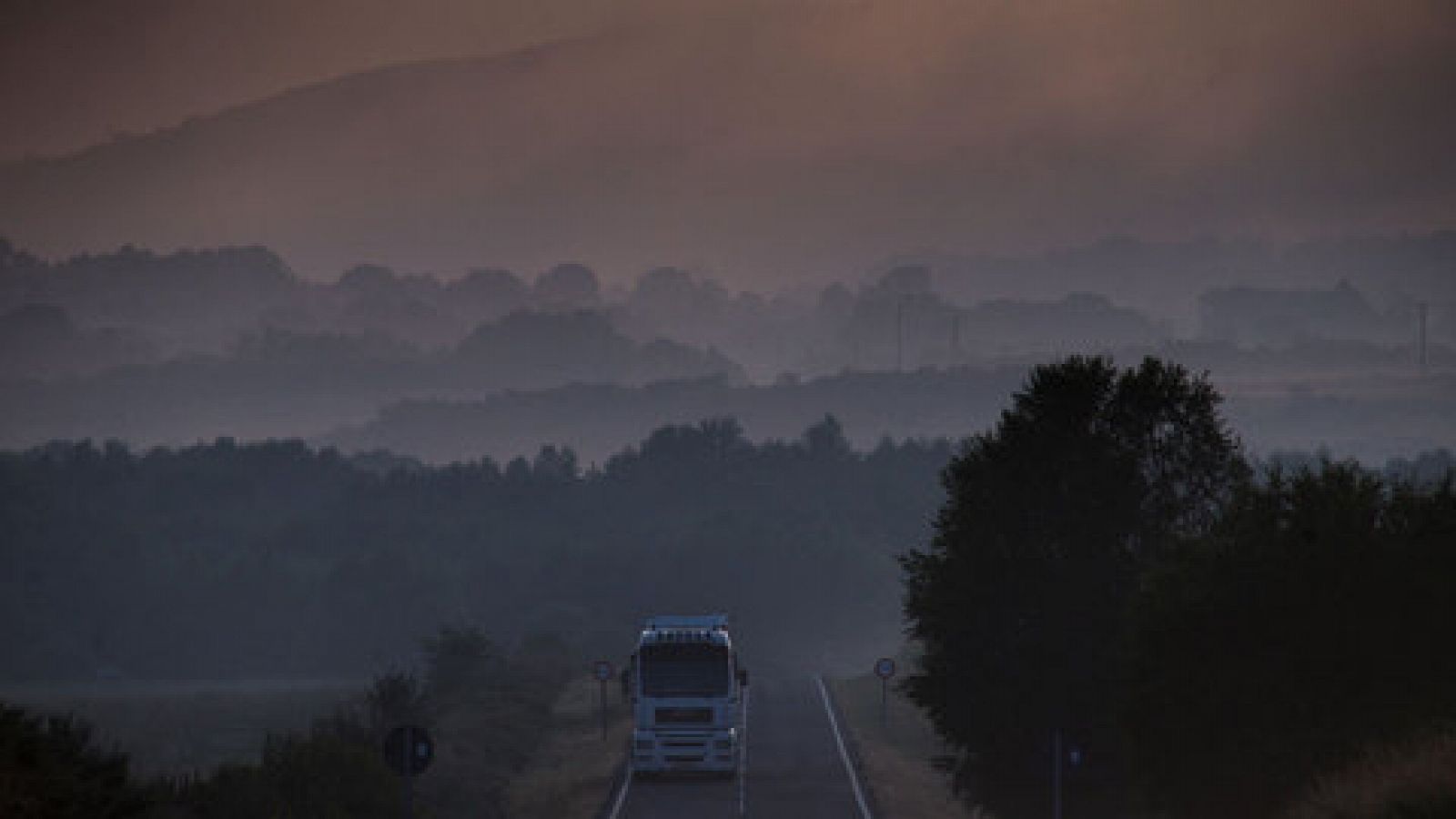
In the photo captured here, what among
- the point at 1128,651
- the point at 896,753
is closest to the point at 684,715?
the point at 896,753

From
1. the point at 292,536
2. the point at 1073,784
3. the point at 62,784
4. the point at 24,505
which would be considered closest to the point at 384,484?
the point at 292,536

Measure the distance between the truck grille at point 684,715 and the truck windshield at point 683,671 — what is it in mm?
682

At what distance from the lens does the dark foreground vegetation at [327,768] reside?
25828mm

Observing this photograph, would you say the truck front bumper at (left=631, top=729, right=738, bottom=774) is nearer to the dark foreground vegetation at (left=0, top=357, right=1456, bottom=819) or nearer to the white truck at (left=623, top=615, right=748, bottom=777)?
the white truck at (left=623, top=615, right=748, bottom=777)

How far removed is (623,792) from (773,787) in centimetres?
369

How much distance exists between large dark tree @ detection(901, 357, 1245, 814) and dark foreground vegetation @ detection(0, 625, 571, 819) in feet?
36.3

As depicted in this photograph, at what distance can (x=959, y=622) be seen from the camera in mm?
45719

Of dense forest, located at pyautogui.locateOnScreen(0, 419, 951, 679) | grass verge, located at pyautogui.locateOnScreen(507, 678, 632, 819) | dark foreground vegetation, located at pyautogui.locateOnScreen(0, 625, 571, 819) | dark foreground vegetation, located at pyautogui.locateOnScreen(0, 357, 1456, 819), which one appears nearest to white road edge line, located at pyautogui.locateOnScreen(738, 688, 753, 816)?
grass verge, located at pyautogui.locateOnScreen(507, 678, 632, 819)

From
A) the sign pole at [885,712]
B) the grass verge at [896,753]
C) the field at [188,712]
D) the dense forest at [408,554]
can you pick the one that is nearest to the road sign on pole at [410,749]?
the grass verge at [896,753]

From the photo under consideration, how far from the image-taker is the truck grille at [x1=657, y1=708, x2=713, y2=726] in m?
53.8

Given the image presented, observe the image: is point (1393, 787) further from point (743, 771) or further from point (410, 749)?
point (743, 771)

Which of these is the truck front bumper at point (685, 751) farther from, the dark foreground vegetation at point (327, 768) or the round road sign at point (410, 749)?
the round road sign at point (410, 749)

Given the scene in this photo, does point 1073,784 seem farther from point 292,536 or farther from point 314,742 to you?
point 292,536

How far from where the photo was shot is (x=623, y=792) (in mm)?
54250
